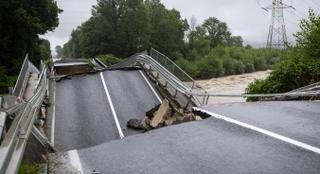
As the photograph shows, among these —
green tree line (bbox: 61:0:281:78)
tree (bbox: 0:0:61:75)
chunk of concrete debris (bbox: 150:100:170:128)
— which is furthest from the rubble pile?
green tree line (bbox: 61:0:281:78)

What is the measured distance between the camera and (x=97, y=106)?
19.2 meters

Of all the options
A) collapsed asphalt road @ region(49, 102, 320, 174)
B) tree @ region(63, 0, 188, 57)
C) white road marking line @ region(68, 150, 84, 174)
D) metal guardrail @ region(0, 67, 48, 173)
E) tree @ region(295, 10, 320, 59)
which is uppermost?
tree @ region(63, 0, 188, 57)

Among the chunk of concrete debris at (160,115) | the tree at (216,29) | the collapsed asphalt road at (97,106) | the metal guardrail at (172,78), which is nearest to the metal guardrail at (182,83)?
the metal guardrail at (172,78)

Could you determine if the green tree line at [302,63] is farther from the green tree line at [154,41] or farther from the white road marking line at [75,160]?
the green tree line at [154,41]

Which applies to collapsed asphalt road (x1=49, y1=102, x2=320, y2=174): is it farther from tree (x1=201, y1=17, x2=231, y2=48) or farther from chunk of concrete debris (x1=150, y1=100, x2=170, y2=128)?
tree (x1=201, y1=17, x2=231, y2=48)

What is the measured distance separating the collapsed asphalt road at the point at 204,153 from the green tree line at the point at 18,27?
3818cm

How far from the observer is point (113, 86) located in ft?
75.8

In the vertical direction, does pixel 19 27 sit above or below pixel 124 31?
below

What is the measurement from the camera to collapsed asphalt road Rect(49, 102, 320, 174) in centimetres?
687

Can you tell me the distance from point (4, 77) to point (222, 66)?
1596 inches

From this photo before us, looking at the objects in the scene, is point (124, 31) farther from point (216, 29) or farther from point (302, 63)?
point (302, 63)

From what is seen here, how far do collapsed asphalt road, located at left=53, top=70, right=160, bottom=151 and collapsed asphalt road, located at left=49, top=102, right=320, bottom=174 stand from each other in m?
5.40

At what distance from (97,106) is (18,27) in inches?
1334

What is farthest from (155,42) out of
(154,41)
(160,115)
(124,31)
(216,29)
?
(160,115)
